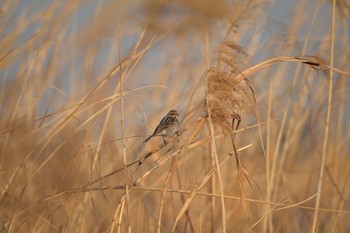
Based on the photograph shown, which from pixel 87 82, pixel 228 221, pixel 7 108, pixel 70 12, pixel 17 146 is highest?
pixel 70 12

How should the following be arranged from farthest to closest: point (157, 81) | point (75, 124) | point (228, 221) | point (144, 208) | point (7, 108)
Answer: point (157, 81) → point (228, 221) → point (144, 208) → point (7, 108) → point (75, 124)

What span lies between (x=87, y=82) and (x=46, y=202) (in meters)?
1.31

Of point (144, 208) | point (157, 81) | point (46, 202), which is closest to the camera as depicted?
point (46, 202)

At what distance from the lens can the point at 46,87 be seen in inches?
127

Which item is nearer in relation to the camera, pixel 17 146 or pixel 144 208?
pixel 17 146

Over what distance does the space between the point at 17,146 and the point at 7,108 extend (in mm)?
555

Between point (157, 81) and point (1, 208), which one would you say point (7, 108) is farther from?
point (157, 81)

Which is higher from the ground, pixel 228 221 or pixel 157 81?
pixel 157 81

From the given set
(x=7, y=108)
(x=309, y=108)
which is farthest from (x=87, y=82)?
(x=309, y=108)

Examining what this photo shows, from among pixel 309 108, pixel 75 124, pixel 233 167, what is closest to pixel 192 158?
pixel 233 167

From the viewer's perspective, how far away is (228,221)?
3.60 m

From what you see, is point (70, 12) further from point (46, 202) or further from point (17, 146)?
point (46, 202)

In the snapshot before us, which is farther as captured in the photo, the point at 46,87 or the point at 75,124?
the point at 46,87

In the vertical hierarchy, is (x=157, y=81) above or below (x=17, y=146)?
above
